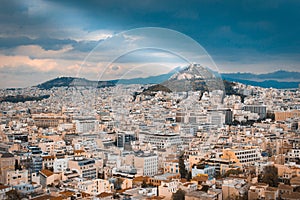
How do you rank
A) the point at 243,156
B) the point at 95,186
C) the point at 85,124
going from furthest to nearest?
1. the point at 85,124
2. the point at 243,156
3. the point at 95,186

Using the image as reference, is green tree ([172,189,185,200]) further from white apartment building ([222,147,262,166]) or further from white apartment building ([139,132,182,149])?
white apartment building ([139,132,182,149])

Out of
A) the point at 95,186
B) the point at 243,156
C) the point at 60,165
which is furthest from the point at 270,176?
the point at 60,165

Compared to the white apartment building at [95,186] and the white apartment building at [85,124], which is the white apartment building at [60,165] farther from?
the white apartment building at [85,124]

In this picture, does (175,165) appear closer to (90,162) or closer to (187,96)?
(90,162)

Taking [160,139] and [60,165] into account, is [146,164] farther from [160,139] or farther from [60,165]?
[160,139]

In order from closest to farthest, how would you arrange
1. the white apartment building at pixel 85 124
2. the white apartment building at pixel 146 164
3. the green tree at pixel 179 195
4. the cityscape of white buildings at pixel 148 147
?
the green tree at pixel 179 195 < the cityscape of white buildings at pixel 148 147 < the white apartment building at pixel 146 164 < the white apartment building at pixel 85 124

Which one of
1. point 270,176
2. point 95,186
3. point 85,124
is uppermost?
point 85,124

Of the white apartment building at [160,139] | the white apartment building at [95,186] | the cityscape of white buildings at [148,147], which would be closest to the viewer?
the cityscape of white buildings at [148,147]

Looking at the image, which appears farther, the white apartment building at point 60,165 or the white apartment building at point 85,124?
the white apartment building at point 85,124

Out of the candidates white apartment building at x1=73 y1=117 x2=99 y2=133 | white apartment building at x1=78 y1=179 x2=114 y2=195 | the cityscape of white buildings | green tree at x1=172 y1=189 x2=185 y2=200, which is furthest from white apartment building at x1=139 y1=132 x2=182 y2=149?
green tree at x1=172 y1=189 x2=185 y2=200

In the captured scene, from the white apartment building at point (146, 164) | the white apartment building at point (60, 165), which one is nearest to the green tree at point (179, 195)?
the white apartment building at point (146, 164)
